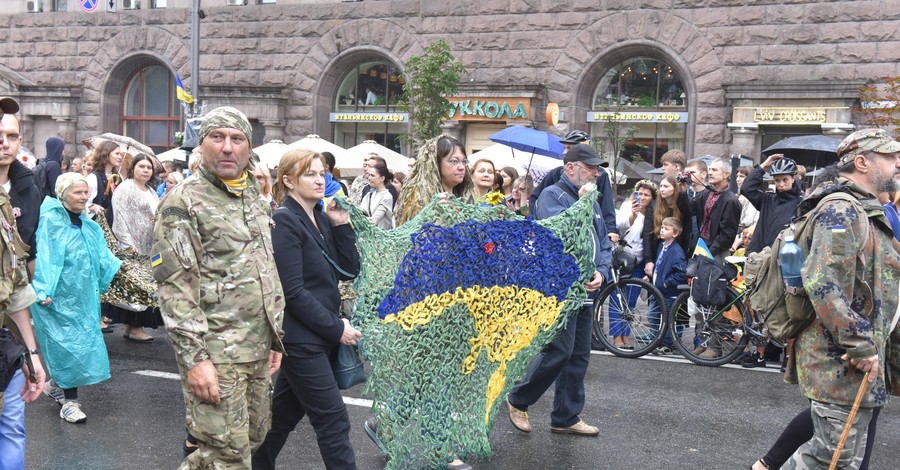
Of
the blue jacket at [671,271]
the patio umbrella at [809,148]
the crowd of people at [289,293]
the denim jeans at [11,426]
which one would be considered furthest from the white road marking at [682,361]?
the denim jeans at [11,426]

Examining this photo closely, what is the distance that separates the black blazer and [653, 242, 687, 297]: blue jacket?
19.7 ft

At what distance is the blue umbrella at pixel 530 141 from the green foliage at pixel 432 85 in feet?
19.5

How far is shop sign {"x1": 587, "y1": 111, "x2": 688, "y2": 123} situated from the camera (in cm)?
2022

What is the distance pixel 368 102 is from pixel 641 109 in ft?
22.5

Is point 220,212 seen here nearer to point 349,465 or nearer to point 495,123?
point 349,465

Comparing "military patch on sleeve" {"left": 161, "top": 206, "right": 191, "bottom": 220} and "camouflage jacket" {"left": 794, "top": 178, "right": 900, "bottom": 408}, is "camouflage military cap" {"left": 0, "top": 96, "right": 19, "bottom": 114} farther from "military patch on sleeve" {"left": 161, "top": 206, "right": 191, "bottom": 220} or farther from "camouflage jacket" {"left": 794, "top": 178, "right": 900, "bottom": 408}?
"camouflage jacket" {"left": 794, "top": 178, "right": 900, "bottom": 408}

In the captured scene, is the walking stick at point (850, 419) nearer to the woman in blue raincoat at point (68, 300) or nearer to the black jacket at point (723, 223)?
the woman in blue raincoat at point (68, 300)

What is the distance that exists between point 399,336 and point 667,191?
5979 millimetres

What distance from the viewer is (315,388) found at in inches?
177

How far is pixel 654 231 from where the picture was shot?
1050 cm

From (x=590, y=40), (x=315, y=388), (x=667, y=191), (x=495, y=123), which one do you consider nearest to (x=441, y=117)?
(x=495, y=123)

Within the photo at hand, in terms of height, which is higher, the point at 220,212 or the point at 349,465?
the point at 220,212

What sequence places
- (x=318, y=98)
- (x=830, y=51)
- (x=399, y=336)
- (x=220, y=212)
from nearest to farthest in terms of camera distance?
(x=220, y=212), (x=399, y=336), (x=830, y=51), (x=318, y=98)

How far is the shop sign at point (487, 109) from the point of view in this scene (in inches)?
814
